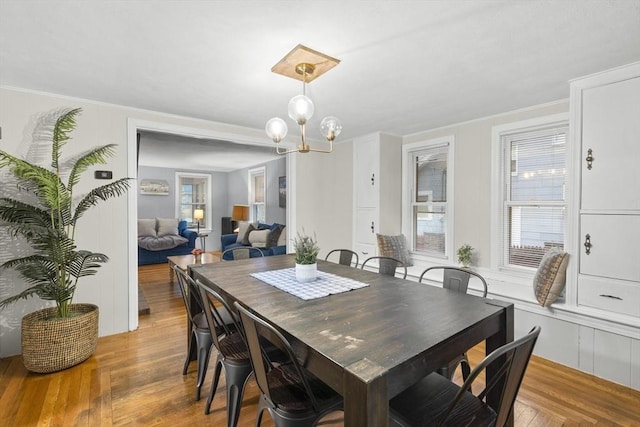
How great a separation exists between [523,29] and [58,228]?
361cm

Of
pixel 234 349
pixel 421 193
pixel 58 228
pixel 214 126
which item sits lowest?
pixel 234 349

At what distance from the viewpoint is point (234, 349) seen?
1.74 m

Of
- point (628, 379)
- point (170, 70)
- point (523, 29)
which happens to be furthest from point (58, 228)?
point (628, 379)

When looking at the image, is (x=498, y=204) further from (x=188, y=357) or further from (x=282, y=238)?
(x=282, y=238)

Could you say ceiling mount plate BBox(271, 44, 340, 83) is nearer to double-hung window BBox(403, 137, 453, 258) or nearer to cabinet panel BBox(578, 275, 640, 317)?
double-hung window BBox(403, 137, 453, 258)

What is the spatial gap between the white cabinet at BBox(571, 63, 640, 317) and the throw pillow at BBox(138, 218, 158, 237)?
7.41 metres

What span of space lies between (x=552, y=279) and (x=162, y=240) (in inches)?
263

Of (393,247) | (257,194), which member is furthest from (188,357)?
(257,194)

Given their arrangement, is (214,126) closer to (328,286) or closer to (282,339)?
(328,286)

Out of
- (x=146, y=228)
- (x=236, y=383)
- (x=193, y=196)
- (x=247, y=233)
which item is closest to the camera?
(x=236, y=383)

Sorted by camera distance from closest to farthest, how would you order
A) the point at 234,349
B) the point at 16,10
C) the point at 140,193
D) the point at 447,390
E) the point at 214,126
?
the point at 447,390, the point at 16,10, the point at 234,349, the point at 214,126, the point at 140,193

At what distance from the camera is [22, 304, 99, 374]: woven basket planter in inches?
91.5

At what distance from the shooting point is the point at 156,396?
2.08 m

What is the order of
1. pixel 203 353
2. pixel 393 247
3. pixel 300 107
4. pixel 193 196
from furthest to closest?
pixel 193 196 → pixel 393 247 → pixel 203 353 → pixel 300 107
